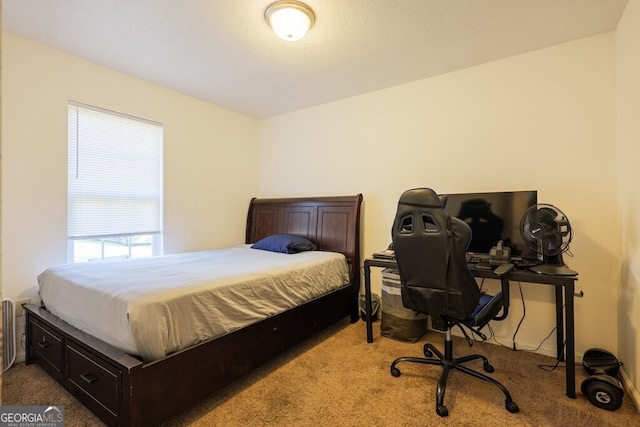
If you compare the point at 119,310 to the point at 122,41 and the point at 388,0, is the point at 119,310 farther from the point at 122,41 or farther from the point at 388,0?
the point at 388,0

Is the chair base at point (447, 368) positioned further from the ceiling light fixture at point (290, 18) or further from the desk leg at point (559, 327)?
the ceiling light fixture at point (290, 18)

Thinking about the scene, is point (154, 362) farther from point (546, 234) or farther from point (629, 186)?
point (629, 186)

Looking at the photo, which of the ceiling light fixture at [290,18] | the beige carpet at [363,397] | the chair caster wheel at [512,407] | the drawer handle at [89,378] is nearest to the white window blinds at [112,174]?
the beige carpet at [363,397]

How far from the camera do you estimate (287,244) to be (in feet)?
11.7

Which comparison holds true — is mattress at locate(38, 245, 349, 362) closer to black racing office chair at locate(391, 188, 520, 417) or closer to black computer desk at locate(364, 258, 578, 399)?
black racing office chair at locate(391, 188, 520, 417)

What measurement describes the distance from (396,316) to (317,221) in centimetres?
138

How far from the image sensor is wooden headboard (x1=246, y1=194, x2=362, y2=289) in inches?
143

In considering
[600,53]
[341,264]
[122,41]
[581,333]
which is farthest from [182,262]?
[600,53]

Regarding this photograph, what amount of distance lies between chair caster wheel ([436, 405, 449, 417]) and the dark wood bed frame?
3.84 feet

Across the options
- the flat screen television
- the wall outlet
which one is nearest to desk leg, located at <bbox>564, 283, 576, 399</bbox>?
the flat screen television

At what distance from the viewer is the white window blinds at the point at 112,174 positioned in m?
3.03

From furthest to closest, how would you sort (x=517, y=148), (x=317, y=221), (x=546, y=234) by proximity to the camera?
(x=317, y=221) → (x=517, y=148) → (x=546, y=234)

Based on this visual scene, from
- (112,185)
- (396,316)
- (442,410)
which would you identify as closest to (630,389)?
(442,410)

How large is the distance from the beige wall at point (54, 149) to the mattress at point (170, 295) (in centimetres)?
37
